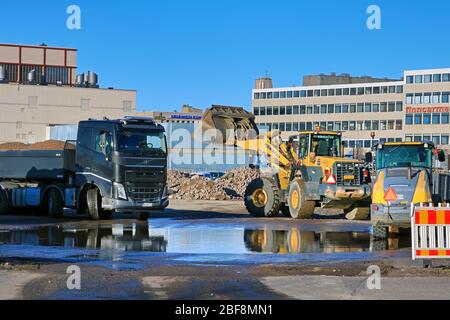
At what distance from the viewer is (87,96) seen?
273ft

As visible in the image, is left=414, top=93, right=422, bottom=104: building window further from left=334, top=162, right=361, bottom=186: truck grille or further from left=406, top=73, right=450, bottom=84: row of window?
left=334, top=162, right=361, bottom=186: truck grille

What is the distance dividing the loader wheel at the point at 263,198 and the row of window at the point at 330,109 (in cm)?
8658

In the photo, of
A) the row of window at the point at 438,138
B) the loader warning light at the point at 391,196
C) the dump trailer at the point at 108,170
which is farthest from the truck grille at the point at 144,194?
the row of window at the point at 438,138

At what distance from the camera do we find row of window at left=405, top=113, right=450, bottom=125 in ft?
353

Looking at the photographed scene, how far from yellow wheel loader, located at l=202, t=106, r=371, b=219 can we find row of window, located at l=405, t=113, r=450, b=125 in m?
79.3

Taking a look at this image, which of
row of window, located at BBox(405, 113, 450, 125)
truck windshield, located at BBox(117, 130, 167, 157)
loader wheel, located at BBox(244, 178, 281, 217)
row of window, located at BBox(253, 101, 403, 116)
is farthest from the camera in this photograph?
row of window, located at BBox(253, 101, 403, 116)

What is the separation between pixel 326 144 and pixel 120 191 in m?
7.74

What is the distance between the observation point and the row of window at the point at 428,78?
351 ft

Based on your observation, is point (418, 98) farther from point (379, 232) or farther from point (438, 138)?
point (379, 232)

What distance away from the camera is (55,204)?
1169 inches

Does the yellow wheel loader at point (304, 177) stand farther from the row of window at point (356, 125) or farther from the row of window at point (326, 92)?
the row of window at point (326, 92)

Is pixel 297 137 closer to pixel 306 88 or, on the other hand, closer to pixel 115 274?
Result: pixel 115 274

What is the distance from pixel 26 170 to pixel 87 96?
2096 inches

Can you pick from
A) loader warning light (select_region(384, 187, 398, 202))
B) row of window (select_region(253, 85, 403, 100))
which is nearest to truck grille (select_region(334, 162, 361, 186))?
loader warning light (select_region(384, 187, 398, 202))
